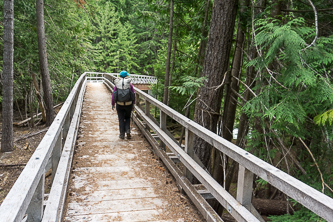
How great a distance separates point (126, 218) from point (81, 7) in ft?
44.1

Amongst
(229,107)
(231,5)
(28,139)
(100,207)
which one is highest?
(231,5)

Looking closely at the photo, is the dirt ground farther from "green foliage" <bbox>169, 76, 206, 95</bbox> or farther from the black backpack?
"green foliage" <bbox>169, 76, 206, 95</bbox>

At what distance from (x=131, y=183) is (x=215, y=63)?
310 centimetres

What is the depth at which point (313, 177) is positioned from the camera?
4.91 meters

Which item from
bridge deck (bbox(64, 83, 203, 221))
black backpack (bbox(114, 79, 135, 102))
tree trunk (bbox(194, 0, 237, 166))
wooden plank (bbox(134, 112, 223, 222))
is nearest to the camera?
wooden plank (bbox(134, 112, 223, 222))

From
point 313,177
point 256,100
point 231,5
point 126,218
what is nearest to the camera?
point 126,218

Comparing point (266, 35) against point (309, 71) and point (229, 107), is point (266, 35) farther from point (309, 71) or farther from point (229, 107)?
point (229, 107)

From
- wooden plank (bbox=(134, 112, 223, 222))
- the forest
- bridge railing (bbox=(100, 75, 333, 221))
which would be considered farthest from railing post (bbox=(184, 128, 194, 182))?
the forest

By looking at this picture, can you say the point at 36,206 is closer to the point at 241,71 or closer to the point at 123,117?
the point at 123,117

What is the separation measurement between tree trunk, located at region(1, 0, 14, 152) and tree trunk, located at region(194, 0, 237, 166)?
808 cm

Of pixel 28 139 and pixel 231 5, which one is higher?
pixel 231 5

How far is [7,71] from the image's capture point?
10.6m

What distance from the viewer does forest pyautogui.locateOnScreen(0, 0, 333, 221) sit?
399 centimetres

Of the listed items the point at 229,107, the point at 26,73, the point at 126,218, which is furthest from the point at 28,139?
the point at 126,218
